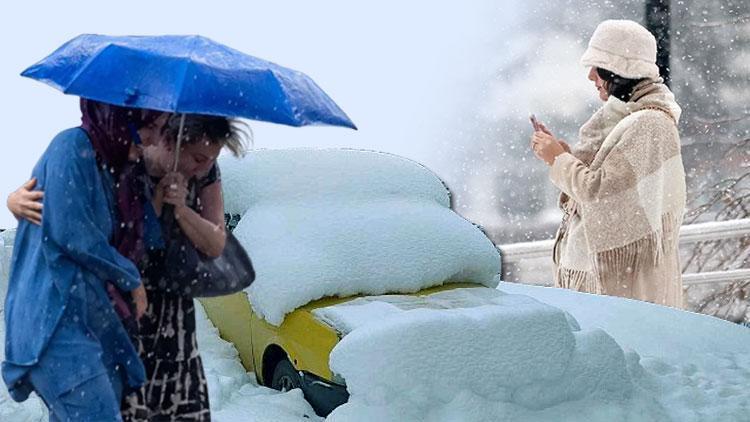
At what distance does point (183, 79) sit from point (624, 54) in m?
3.27

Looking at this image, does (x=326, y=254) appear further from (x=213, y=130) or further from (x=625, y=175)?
(x=213, y=130)

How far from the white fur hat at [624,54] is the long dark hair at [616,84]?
3 cm

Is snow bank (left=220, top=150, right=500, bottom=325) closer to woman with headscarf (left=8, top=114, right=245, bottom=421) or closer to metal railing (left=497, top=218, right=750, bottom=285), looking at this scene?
woman with headscarf (left=8, top=114, right=245, bottom=421)

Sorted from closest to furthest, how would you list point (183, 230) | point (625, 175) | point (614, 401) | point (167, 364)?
point (183, 230)
point (167, 364)
point (614, 401)
point (625, 175)

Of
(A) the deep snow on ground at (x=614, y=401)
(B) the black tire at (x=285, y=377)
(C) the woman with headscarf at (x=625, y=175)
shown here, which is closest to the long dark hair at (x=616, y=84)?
(C) the woman with headscarf at (x=625, y=175)

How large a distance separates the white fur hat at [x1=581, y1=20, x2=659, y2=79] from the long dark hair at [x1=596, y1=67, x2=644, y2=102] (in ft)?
0.11

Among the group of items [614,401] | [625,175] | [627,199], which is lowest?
[614,401]

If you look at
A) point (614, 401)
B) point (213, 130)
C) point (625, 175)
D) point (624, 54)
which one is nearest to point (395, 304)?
point (614, 401)

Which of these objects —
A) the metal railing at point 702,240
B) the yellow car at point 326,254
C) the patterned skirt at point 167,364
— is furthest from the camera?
the metal railing at point 702,240

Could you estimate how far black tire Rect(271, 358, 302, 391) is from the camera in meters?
4.73

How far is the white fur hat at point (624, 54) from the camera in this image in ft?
18.8

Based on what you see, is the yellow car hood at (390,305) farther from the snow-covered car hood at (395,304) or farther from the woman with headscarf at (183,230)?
the woman with headscarf at (183,230)

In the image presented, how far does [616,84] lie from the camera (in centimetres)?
580

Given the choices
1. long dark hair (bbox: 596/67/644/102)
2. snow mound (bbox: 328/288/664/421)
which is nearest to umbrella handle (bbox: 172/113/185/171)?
snow mound (bbox: 328/288/664/421)
